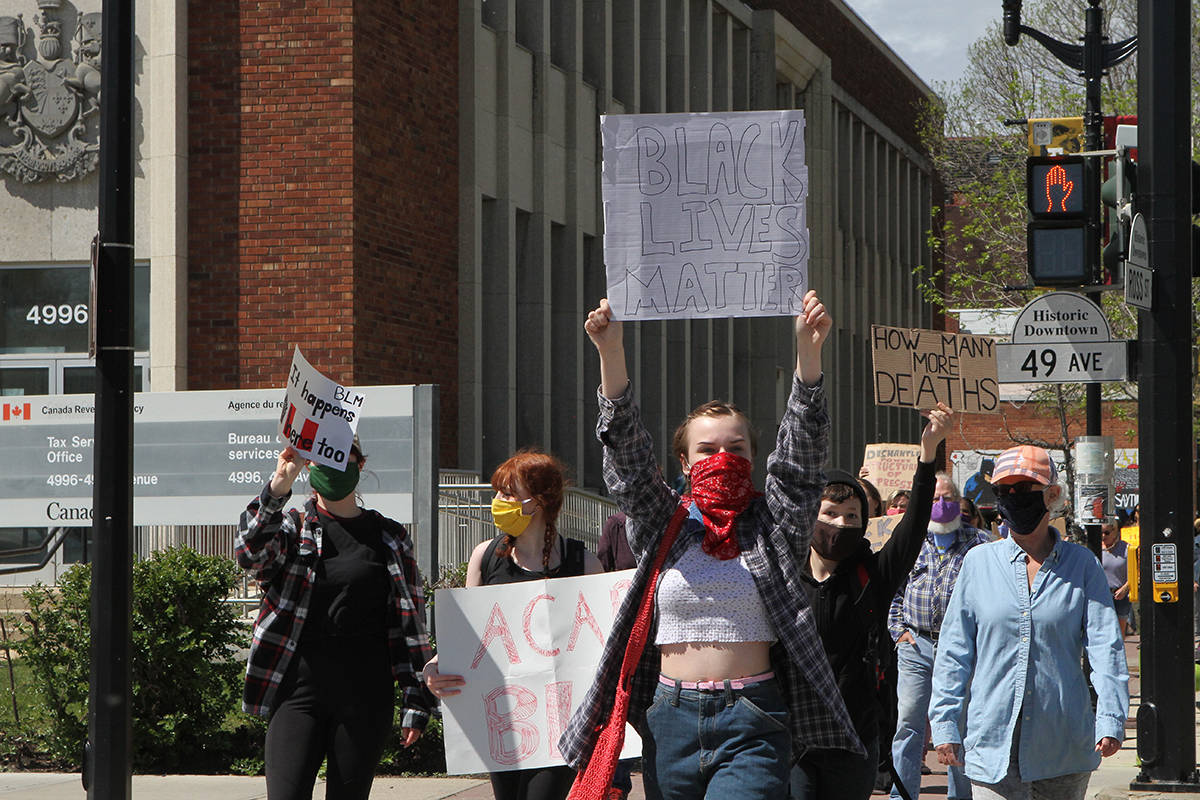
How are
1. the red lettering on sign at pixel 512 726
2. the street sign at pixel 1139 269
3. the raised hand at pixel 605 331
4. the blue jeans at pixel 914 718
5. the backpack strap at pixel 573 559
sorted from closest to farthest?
the raised hand at pixel 605 331 < the red lettering on sign at pixel 512 726 < the backpack strap at pixel 573 559 < the blue jeans at pixel 914 718 < the street sign at pixel 1139 269

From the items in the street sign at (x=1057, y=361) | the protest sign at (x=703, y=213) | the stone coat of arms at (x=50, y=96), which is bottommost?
the street sign at (x=1057, y=361)

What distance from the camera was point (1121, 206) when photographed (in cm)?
1020

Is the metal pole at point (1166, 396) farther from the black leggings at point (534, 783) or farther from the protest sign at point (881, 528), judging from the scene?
the black leggings at point (534, 783)

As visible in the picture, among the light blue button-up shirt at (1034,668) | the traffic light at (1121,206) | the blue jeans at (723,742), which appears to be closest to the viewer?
the blue jeans at (723,742)

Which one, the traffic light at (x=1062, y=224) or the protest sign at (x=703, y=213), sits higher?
the traffic light at (x=1062, y=224)

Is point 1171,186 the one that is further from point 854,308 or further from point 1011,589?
point 854,308

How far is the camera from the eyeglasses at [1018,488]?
5.69m

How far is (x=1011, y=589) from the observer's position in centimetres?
565

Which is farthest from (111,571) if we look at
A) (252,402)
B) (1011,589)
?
(252,402)

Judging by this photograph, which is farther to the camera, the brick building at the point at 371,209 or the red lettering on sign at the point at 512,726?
the brick building at the point at 371,209

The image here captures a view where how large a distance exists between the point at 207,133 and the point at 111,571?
12.4 metres

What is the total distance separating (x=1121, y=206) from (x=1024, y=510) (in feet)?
16.7

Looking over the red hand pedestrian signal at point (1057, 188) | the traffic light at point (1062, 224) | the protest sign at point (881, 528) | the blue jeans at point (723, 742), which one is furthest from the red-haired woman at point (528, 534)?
the red hand pedestrian signal at point (1057, 188)

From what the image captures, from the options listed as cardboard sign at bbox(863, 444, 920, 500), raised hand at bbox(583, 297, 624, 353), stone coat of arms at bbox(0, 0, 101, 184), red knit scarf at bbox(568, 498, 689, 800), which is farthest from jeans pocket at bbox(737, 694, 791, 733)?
stone coat of arms at bbox(0, 0, 101, 184)
